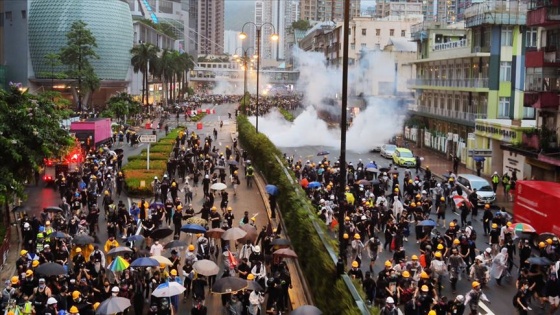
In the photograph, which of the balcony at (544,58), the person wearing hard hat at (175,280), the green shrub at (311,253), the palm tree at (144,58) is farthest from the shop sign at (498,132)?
the palm tree at (144,58)

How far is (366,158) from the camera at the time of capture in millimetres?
50406

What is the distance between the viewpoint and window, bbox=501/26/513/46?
157 ft

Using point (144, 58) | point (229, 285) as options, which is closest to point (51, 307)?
point (229, 285)

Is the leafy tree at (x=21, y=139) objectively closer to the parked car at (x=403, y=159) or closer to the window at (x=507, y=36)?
the parked car at (x=403, y=159)

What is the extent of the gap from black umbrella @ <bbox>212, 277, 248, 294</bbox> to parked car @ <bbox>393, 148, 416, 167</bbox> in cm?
3159

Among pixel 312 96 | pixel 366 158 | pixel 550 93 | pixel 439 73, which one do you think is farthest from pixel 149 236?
pixel 312 96

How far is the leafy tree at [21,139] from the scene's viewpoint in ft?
81.8

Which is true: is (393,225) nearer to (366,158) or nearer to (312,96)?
(366,158)

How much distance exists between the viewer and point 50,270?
52.8 ft

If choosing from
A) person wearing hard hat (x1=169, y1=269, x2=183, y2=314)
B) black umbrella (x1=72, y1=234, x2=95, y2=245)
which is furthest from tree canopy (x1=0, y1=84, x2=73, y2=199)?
person wearing hard hat (x1=169, y1=269, x2=183, y2=314)

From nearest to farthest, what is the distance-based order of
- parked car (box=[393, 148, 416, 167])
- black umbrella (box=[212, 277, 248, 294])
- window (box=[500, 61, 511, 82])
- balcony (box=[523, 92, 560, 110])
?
black umbrella (box=[212, 277, 248, 294]) → balcony (box=[523, 92, 560, 110]) → parked car (box=[393, 148, 416, 167]) → window (box=[500, 61, 511, 82])

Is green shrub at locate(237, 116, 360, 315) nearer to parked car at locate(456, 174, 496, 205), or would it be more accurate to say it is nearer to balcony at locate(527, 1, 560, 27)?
parked car at locate(456, 174, 496, 205)

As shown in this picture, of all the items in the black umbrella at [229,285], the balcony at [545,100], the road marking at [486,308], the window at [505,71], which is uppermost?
the window at [505,71]

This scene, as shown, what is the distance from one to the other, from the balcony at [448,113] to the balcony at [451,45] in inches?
191
